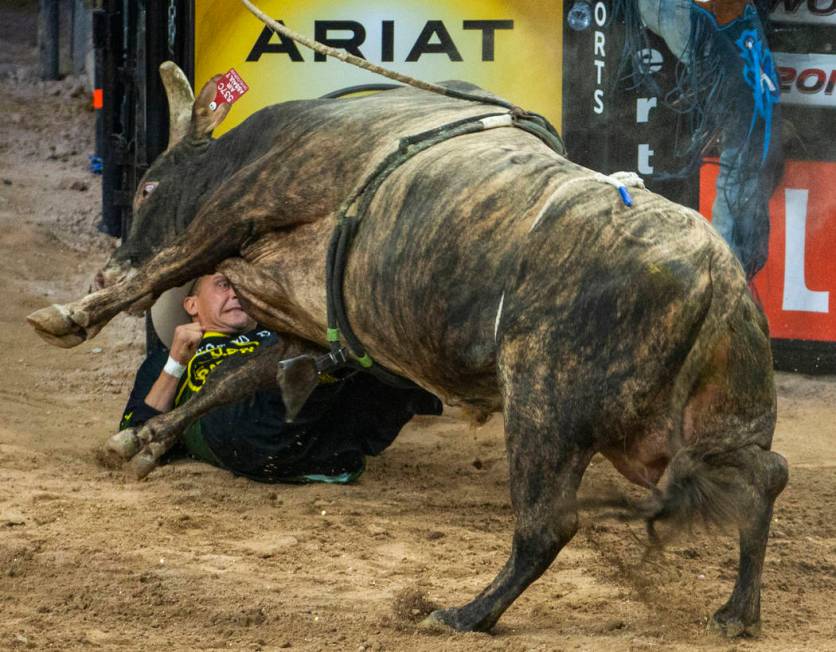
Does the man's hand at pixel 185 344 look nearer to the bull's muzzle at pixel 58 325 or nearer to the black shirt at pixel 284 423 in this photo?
the black shirt at pixel 284 423

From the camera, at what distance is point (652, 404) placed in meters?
3.56

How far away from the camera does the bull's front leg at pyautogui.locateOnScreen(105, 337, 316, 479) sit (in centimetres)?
480

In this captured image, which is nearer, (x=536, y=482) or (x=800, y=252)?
(x=536, y=482)

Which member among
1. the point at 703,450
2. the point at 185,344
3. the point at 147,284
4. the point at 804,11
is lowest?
the point at 185,344

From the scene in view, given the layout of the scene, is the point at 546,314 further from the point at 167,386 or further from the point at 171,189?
the point at 167,386

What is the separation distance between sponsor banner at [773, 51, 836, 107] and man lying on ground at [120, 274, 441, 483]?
2.77 metres

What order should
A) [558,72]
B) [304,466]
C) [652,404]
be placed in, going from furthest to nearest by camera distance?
[558,72] → [304,466] → [652,404]

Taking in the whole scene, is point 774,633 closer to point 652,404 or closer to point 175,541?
point 652,404

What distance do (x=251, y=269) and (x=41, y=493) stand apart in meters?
1.40

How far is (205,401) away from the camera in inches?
196

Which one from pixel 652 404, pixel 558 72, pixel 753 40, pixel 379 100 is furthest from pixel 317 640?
pixel 753 40

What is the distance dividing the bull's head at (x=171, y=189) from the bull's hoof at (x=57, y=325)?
0.36 metres

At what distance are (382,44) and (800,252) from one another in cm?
247

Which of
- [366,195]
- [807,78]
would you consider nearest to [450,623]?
[366,195]
